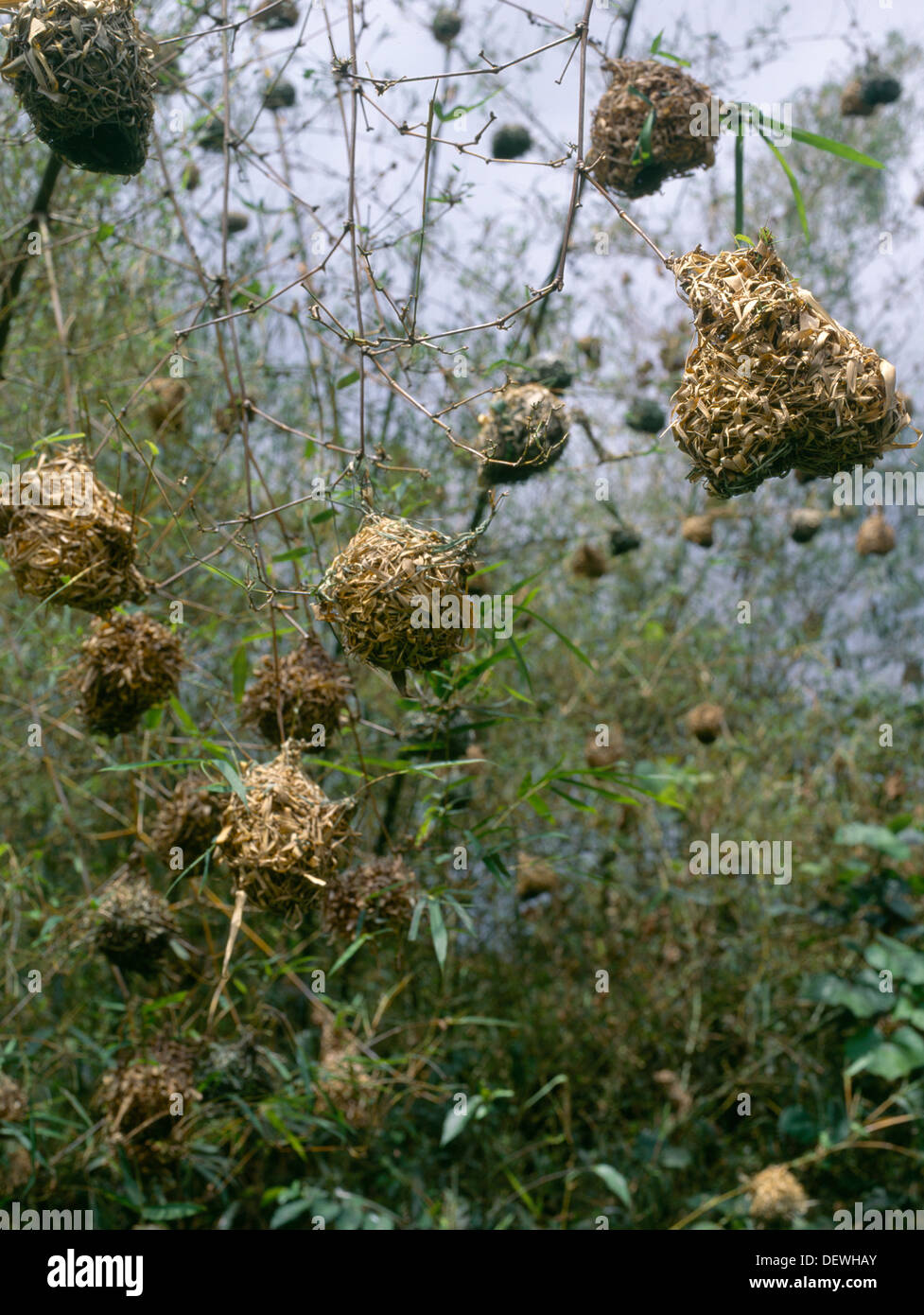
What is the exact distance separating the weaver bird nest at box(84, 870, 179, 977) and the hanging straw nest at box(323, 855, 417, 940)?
36cm

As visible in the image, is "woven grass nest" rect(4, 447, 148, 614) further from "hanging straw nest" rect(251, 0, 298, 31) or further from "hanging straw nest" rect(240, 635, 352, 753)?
"hanging straw nest" rect(251, 0, 298, 31)

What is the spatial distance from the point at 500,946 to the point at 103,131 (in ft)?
9.05

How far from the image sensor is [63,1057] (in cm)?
246

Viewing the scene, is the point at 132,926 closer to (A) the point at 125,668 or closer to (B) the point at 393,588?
(A) the point at 125,668

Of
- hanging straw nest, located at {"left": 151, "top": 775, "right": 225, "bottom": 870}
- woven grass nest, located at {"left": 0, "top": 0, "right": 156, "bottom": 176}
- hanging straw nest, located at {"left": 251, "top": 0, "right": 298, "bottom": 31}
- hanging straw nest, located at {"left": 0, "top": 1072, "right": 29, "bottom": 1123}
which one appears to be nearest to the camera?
woven grass nest, located at {"left": 0, "top": 0, "right": 156, "bottom": 176}

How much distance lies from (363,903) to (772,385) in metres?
0.85

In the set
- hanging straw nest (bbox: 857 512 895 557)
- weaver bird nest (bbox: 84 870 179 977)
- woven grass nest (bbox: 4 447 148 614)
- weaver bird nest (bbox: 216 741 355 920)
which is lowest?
weaver bird nest (bbox: 84 870 179 977)

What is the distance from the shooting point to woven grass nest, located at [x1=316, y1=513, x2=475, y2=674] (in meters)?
1.18

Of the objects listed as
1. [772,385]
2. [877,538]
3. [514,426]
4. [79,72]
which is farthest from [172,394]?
[877,538]

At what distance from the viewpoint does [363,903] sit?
146 centimetres

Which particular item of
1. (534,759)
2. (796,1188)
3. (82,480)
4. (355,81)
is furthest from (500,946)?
(355,81)

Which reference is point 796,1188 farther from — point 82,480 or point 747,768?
point 82,480

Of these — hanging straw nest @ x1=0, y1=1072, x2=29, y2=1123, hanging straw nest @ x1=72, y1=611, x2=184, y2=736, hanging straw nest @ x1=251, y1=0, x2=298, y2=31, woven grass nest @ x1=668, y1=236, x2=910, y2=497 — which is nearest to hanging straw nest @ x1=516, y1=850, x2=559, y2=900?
hanging straw nest @ x1=0, y1=1072, x2=29, y2=1123

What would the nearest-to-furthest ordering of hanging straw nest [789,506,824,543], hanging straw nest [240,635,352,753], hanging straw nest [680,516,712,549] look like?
1. hanging straw nest [240,635,352,753]
2. hanging straw nest [680,516,712,549]
3. hanging straw nest [789,506,824,543]
